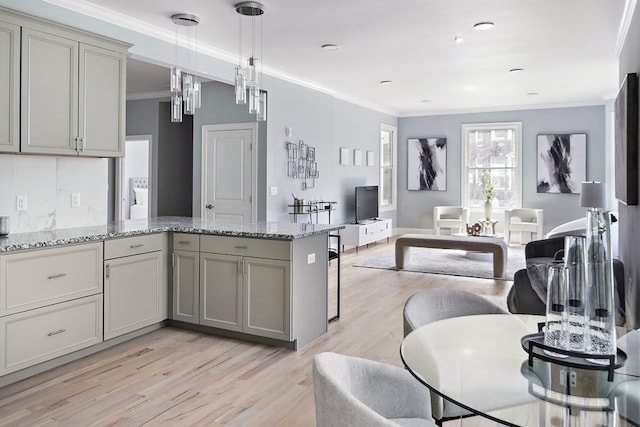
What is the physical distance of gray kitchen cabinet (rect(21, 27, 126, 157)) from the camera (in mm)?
3422

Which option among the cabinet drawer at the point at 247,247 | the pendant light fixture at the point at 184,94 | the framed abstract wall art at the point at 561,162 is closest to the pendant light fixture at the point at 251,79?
the pendant light fixture at the point at 184,94

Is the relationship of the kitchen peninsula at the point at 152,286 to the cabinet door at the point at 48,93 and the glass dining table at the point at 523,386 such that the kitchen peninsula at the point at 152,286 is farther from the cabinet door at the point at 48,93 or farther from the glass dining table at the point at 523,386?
the glass dining table at the point at 523,386

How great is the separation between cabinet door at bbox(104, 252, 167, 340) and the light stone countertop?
0.70ft

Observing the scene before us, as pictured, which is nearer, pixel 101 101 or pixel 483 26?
Answer: pixel 101 101

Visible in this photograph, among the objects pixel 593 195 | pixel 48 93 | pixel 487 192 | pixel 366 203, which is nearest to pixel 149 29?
pixel 48 93

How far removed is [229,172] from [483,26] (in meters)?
3.69

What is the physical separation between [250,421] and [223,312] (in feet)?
4.61

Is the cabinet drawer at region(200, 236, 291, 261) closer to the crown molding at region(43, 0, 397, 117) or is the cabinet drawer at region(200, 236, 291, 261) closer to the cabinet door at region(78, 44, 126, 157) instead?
the cabinet door at region(78, 44, 126, 157)

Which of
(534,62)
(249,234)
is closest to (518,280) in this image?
(249,234)

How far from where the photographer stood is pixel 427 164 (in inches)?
419

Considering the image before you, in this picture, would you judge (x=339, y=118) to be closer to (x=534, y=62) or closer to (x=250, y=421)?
(x=534, y=62)

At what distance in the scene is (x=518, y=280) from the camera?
13.5 feet

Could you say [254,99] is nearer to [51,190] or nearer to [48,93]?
[48,93]

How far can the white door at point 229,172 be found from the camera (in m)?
6.64
